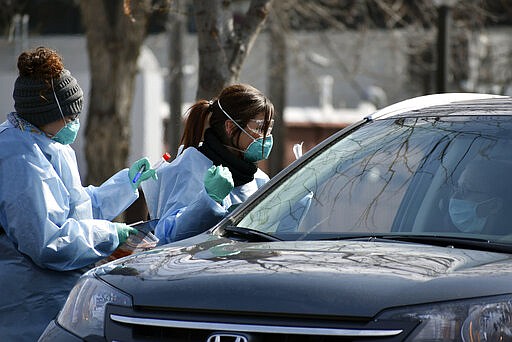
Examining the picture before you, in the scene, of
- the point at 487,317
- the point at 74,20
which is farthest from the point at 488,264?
the point at 74,20

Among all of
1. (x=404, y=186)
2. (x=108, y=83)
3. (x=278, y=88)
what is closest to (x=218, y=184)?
(x=404, y=186)

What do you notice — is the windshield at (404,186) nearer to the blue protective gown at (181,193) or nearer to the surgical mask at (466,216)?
the surgical mask at (466,216)

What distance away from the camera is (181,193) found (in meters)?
5.87

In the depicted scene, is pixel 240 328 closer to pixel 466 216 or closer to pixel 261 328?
pixel 261 328

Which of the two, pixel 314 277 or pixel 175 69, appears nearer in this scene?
pixel 314 277

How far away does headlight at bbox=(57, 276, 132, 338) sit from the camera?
389 cm

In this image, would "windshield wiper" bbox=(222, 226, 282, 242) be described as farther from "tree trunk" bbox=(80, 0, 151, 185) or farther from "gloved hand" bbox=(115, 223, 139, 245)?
"tree trunk" bbox=(80, 0, 151, 185)

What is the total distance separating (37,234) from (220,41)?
3534mm

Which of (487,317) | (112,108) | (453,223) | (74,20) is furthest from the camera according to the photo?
A: (74,20)

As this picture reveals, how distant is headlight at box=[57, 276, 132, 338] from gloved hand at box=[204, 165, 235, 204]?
1.28 metres

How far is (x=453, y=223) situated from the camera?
14.2 feet

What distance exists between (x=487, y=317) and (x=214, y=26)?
16.0 feet

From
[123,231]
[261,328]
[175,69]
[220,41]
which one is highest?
[220,41]

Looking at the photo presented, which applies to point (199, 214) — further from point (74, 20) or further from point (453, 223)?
point (74, 20)
